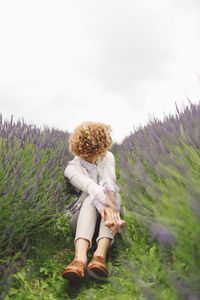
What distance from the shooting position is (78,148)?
227cm

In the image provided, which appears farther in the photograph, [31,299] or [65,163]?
[65,163]

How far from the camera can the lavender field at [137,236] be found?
3.67 feet

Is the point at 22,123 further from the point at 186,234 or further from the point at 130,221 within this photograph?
the point at 186,234

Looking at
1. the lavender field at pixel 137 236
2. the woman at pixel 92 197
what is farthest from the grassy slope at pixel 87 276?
the woman at pixel 92 197

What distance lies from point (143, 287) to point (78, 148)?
1360 mm

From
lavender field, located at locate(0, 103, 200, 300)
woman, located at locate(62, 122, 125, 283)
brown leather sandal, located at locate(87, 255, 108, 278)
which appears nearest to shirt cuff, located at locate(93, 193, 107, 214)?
woman, located at locate(62, 122, 125, 283)

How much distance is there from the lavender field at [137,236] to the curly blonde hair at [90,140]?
344mm

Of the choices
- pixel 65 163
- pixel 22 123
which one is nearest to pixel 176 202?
pixel 65 163

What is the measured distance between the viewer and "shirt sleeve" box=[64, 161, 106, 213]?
1941 millimetres

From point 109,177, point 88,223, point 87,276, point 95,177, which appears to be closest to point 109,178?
point 109,177

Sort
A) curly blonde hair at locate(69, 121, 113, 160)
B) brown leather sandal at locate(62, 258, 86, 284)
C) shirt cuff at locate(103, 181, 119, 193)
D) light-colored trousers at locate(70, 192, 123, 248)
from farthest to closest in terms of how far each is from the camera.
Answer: curly blonde hair at locate(69, 121, 113, 160) → shirt cuff at locate(103, 181, 119, 193) → light-colored trousers at locate(70, 192, 123, 248) → brown leather sandal at locate(62, 258, 86, 284)

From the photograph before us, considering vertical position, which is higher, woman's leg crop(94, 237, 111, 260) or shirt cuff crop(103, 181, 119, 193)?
shirt cuff crop(103, 181, 119, 193)

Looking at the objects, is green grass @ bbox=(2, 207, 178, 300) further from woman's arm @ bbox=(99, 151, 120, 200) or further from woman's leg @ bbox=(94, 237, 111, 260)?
woman's arm @ bbox=(99, 151, 120, 200)

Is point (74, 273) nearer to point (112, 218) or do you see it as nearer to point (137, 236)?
point (112, 218)
